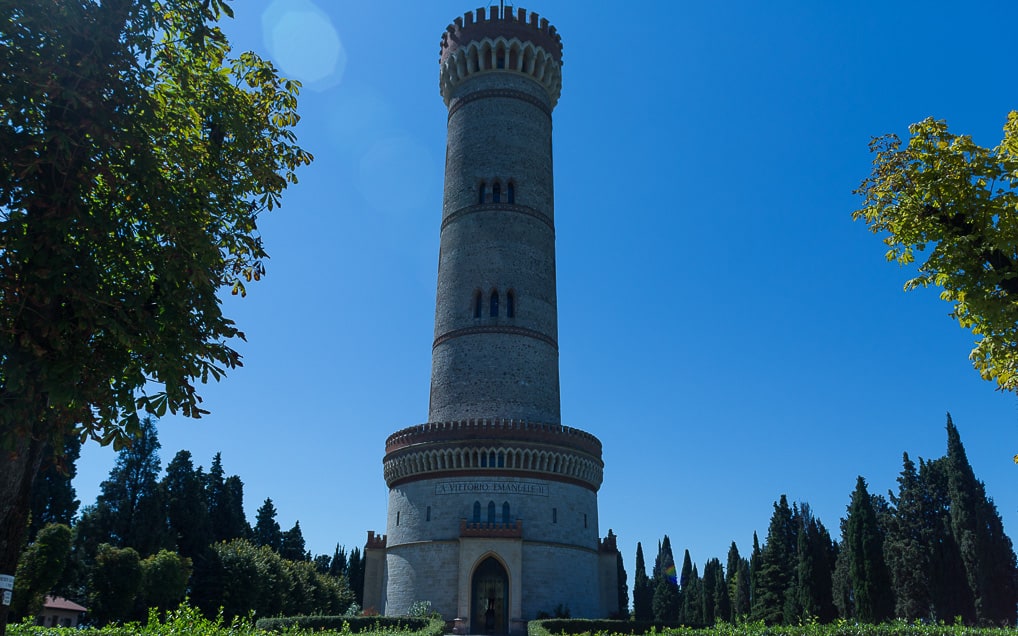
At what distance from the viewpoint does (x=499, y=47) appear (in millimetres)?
43500

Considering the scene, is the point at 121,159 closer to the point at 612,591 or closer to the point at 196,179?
the point at 196,179

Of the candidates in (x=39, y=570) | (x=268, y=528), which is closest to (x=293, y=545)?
(x=268, y=528)

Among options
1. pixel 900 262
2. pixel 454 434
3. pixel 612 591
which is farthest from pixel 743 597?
pixel 900 262

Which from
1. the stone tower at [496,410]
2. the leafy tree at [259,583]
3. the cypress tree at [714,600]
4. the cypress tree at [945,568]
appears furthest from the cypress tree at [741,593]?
the stone tower at [496,410]

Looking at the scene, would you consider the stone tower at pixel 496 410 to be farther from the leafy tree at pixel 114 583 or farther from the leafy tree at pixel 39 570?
the leafy tree at pixel 39 570

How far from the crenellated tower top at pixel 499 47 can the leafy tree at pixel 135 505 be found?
3177 cm

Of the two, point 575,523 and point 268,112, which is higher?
point 268,112

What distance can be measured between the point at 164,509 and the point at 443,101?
34.6m

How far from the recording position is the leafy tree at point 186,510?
5797 cm

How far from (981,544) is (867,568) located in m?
6.47

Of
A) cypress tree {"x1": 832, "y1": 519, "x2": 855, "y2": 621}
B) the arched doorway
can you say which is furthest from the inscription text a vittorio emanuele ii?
cypress tree {"x1": 832, "y1": 519, "x2": 855, "y2": 621}

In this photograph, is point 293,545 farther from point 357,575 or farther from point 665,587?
point 665,587

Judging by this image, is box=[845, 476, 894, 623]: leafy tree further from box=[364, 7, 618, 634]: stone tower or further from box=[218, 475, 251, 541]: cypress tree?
box=[218, 475, 251, 541]: cypress tree

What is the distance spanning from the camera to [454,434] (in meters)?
36.7
